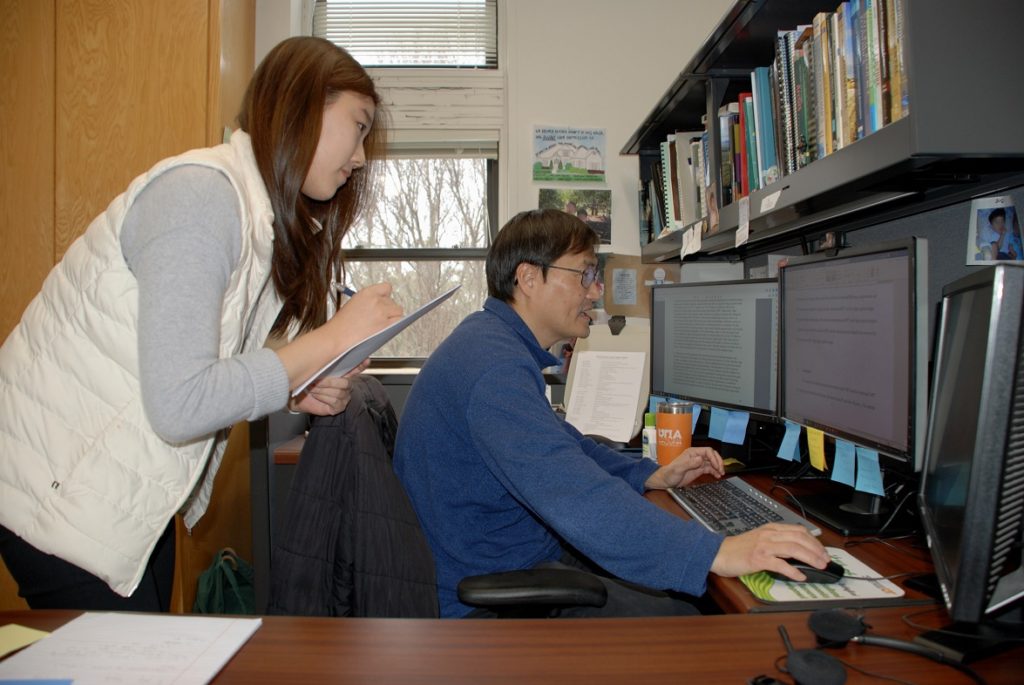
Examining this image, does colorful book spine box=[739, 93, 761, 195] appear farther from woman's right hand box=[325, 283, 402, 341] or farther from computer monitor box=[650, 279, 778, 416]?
woman's right hand box=[325, 283, 402, 341]

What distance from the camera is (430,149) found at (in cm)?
287

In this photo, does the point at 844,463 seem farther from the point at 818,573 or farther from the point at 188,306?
the point at 188,306

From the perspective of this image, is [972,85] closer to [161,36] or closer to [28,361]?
[28,361]

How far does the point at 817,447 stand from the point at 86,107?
2.38 meters

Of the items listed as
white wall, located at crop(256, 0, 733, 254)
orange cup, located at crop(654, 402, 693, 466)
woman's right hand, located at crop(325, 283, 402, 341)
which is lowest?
orange cup, located at crop(654, 402, 693, 466)

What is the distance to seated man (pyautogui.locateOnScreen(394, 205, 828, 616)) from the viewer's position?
928 millimetres

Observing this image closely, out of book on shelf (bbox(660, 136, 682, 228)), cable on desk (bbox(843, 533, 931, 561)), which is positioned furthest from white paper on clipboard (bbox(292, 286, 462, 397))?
book on shelf (bbox(660, 136, 682, 228))

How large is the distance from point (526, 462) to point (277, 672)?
18.6 inches

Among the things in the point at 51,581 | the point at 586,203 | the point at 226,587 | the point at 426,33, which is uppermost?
the point at 426,33

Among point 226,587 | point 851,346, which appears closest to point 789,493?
point 851,346

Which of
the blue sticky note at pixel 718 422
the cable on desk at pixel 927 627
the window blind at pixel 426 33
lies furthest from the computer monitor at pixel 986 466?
the window blind at pixel 426 33

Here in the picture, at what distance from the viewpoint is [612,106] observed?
267cm

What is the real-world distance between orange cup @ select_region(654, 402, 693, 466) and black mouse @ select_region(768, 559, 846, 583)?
73 cm

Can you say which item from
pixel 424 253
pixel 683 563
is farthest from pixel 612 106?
pixel 683 563
